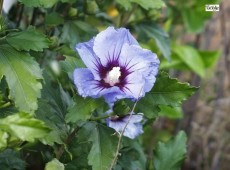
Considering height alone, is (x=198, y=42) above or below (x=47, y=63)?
below

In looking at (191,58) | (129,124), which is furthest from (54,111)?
(191,58)

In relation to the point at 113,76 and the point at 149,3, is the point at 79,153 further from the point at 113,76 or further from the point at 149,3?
the point at 149,3

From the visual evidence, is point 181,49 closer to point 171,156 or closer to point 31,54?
point 171,156

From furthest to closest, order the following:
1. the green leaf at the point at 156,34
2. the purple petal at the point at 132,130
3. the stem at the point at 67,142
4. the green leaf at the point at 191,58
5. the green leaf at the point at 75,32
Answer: the green leaf at the point at 191,58 → the green leaf at the point at 156,34 → the green leaf at the point at 75,32 → the purple petal at the point at 132,130 → the stem at the point at 67,142

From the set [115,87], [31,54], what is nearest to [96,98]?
[115,87]

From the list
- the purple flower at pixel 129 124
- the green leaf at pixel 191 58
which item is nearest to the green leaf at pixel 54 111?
the purple flower at pixel 129 124

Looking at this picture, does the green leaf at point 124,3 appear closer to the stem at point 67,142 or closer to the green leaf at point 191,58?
the stem at point 67,142
